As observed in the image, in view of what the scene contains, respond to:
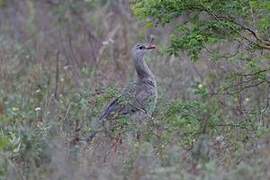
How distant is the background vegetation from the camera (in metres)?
7.96

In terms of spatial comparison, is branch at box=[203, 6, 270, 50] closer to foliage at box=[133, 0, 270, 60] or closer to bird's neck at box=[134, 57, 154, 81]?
foliage at box=[133, 0, 270, 60]

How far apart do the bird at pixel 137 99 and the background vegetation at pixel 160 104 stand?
0.16m

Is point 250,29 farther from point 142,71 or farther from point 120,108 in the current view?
point 142,71

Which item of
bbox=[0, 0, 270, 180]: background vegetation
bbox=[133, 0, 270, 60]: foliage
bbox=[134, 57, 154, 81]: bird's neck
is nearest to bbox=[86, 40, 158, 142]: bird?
bbox=[134, 57, 154, 81]: bird's neck

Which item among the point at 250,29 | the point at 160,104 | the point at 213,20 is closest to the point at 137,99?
the point at 160,104

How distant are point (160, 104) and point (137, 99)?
0.39 metres

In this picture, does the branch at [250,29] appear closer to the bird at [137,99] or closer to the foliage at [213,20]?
the foliage at [213,20]

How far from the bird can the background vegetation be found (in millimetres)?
162

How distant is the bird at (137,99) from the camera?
1007 cm

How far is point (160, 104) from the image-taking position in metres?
10.7

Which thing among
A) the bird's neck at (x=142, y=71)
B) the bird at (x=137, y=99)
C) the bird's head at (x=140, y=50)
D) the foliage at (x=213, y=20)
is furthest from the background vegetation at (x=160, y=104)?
the bird's head at (x=140, y=50)

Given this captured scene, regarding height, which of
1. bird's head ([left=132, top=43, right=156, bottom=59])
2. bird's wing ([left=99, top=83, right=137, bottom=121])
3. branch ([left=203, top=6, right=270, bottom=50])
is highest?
branch ([left=203, top=6, right=270, bottom=50])

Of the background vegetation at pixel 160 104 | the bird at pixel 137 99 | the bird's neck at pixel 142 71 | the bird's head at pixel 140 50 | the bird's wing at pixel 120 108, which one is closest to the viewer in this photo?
the background vegetation at pixel 160 104

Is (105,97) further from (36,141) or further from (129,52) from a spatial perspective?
(129,52)
